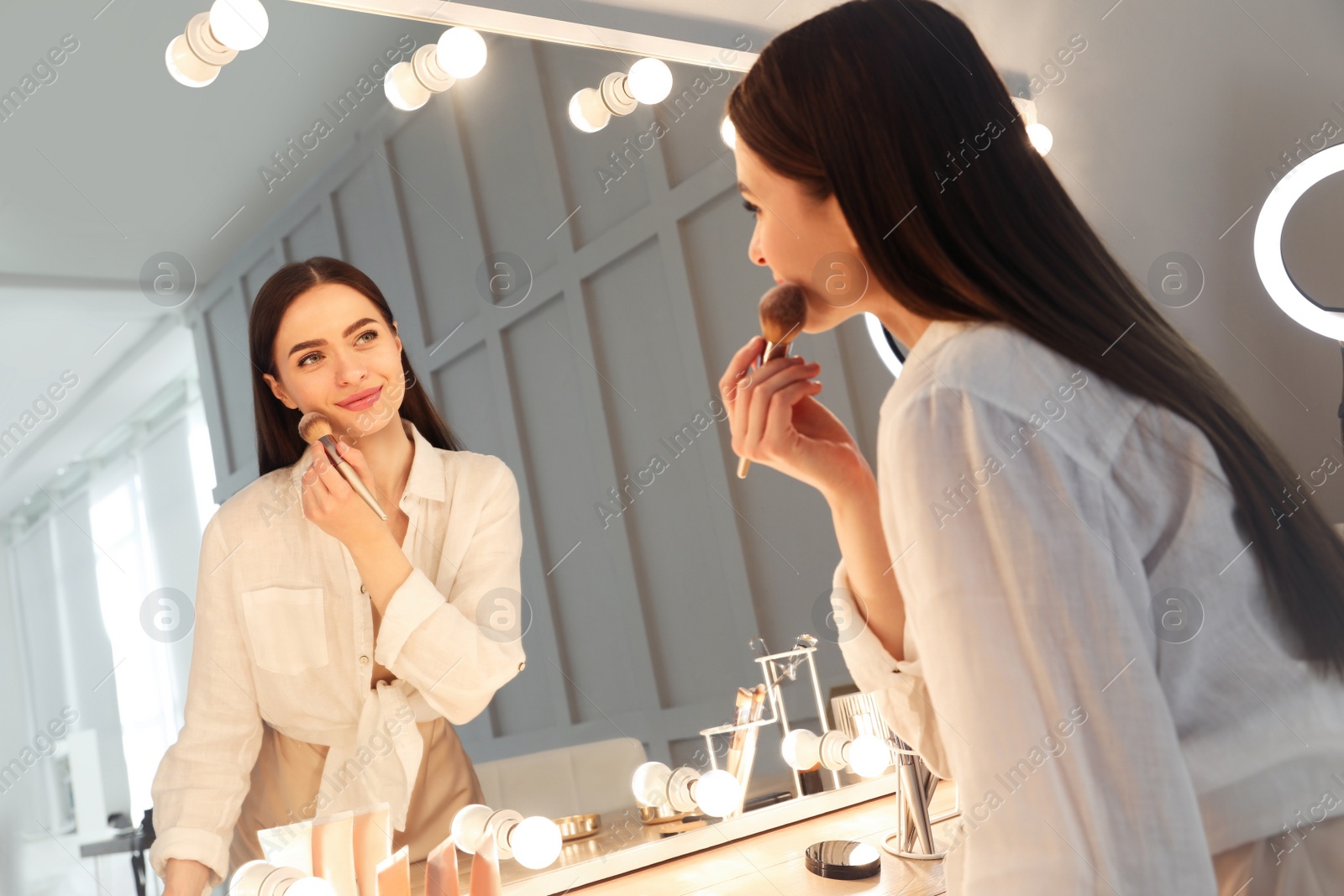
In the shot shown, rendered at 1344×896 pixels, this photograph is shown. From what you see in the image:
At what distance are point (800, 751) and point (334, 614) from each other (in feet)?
1.89

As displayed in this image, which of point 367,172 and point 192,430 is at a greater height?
point 367,172

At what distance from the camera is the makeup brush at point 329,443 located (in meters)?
0.93

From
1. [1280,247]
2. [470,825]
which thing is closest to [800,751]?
[470,825]

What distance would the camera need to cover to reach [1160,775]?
17.7 inches

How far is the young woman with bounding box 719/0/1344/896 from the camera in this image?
1.50 ft

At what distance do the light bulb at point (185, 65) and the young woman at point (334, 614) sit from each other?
0.21 meters

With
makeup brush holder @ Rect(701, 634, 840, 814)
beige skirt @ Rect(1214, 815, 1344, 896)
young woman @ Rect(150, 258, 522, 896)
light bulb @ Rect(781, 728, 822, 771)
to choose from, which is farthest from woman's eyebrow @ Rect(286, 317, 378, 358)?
beige skirt @ Rect(1214, 815, 1344, 896)

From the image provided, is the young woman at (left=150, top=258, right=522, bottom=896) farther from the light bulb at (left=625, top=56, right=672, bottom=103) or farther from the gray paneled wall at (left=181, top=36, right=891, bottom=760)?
the light bulb at (left=625, top=56, right=672, bottom=103)

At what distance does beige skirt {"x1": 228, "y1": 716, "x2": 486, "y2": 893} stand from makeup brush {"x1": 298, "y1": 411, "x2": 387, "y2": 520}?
21 cm

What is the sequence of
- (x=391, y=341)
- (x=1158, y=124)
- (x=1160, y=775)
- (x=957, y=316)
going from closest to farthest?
(x=1160, y=775), (x=957, y=316), (x=391, y=341), (x=1158, y=124)

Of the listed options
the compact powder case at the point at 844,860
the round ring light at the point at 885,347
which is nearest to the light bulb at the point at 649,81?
the round ring light at the point at 885,347

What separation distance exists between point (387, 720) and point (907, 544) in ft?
1.97

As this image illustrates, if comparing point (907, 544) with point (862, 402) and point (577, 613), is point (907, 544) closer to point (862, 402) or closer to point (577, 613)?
point (577, 613)

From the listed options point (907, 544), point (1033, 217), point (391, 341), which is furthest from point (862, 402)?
point (907, 544)
